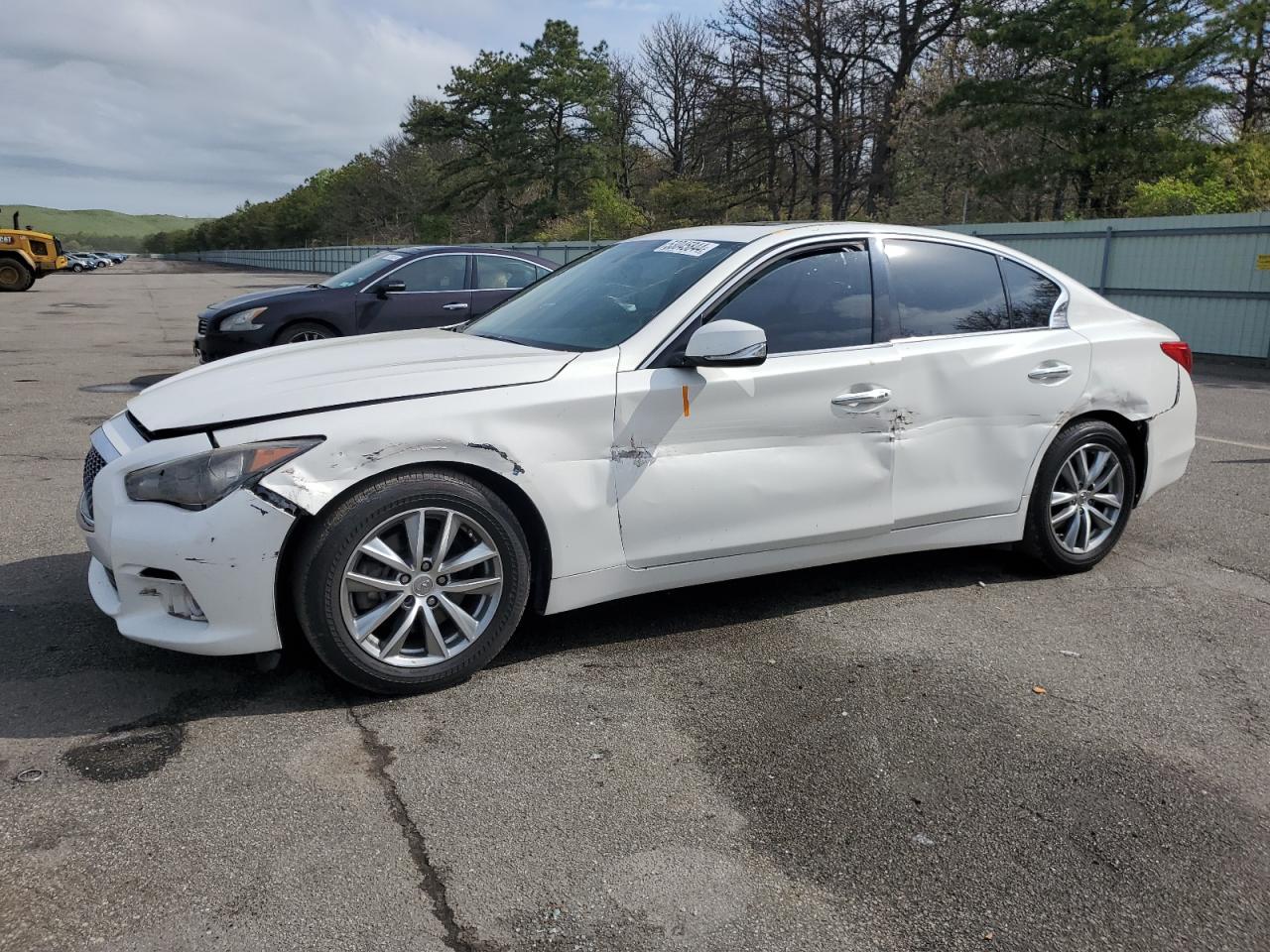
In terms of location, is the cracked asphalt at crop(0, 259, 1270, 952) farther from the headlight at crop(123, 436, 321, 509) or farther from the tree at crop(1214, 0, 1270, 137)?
the tree at crop(1214, 0, 1270, 137)

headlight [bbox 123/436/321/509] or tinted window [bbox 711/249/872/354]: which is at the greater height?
tinted window [bbox 711/249/872/354]

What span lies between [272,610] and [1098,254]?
1744cm

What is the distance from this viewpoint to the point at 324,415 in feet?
11.0

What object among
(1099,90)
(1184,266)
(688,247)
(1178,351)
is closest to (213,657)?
(688,247)

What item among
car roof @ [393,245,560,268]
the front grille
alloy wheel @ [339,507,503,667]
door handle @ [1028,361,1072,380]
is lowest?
alloy wheel @ [339,507,503,667]

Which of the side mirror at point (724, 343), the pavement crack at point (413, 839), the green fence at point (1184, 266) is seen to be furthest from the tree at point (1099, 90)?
the pavement crack at point (413, 839)

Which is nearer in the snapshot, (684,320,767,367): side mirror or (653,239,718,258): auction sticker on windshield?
(684,320,767,367): side mirror

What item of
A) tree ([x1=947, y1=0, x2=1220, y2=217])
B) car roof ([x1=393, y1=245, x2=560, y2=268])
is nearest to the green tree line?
tree ([x1=947, y1=0, x2=1220, y2=217])

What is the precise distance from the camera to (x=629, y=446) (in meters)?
3.74

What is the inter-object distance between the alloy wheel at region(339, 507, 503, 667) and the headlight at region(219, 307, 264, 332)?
7.88m

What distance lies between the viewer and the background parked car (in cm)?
1058

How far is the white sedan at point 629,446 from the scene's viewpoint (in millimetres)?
3287

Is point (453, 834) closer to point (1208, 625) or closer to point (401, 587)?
point (401, 587)

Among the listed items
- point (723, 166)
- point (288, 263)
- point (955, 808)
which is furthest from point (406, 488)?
point (288, 263)
